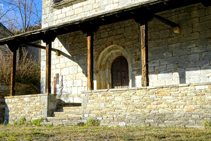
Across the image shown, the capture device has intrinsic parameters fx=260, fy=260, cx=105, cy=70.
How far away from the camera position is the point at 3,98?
10828 millimetres

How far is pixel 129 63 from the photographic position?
9461 millimetres

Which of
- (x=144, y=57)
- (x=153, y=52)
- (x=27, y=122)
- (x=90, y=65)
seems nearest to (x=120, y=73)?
(x=153, y=52)

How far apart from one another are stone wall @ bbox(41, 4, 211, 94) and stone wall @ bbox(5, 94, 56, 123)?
1.80 m

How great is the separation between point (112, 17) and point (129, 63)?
7.12ft

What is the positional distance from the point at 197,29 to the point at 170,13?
1.12 m

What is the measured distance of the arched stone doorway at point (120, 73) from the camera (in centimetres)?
989

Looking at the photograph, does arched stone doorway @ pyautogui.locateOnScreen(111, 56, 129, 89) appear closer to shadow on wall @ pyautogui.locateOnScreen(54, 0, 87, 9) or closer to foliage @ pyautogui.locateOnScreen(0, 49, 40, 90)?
shadow on wall @ pyautogui.locateOnScreen(54, 0, 87, 9)

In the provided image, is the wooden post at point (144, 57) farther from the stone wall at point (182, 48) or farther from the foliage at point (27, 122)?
the foliage at point (27, 122)

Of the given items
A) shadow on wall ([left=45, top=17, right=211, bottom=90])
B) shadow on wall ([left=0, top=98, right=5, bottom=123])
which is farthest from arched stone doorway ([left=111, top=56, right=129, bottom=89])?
shadow on wall ([left=0, top=98, right=5, bottom=123])

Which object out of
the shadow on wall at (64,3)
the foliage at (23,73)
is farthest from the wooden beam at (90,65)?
the foliage at (23,73)

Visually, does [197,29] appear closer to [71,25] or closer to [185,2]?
[185,2]

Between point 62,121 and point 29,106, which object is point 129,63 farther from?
point 29,106

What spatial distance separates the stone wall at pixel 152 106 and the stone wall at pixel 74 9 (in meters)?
4.06

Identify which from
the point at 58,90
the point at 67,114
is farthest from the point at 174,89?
the point at 58,90
